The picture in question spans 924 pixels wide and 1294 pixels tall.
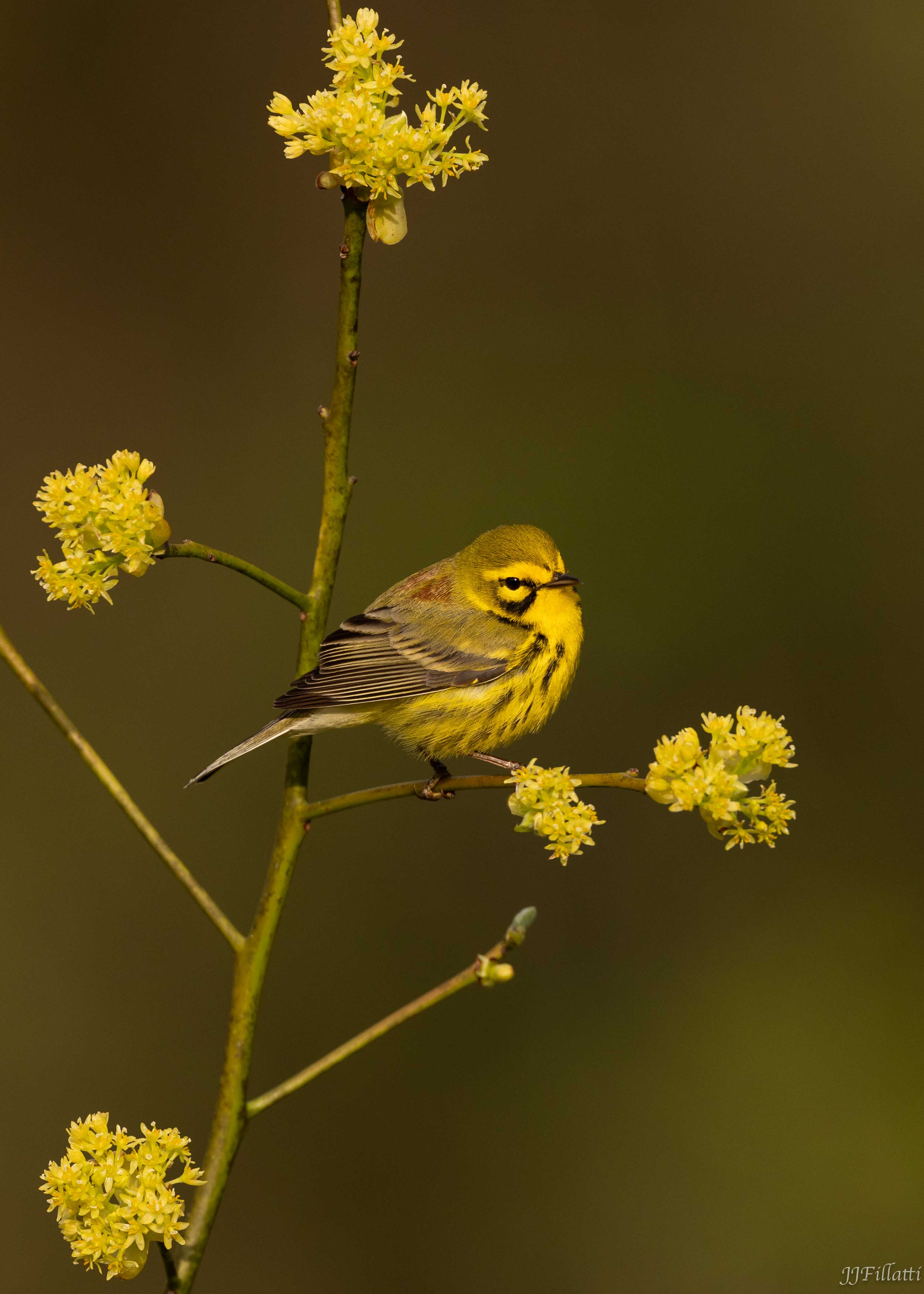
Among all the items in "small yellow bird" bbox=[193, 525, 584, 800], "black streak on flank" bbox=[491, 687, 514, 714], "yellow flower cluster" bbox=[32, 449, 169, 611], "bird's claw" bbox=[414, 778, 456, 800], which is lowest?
"bird's claw" bbox=[414, 778, 456, 800]

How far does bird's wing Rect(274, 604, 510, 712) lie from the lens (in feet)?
7.93

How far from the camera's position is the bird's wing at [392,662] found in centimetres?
242

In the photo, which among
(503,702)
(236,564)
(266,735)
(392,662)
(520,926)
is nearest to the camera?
(520,926)

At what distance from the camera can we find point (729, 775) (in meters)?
1.44

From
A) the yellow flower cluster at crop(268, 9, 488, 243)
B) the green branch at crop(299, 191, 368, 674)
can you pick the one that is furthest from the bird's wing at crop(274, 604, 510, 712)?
the yellow flower cluster at crop(268, 9, 488, 243)

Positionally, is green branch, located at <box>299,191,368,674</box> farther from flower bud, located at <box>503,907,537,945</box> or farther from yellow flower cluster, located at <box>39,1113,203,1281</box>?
yellow flower cluster, located at <box>39,1113,203,1281</box>

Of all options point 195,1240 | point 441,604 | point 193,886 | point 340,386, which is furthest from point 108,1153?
point 441,604

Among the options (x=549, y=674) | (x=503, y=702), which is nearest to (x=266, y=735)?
(x=503, y=702)

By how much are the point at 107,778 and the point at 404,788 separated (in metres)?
0.37

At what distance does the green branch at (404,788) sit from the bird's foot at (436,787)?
0.04 feet

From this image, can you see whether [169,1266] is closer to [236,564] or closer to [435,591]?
[236,564]

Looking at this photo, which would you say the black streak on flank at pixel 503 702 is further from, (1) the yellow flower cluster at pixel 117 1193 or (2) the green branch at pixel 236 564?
(1) the yellow flower cluster at pixel 117 1193

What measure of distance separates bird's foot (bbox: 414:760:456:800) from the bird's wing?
0.16 meters

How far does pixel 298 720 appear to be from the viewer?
2281mm
